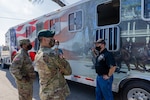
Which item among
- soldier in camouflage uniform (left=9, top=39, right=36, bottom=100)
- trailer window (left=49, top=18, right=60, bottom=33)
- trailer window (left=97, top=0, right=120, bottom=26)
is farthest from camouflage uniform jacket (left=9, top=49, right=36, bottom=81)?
trailer window (left=49, top=18, right=60, bottom=33)

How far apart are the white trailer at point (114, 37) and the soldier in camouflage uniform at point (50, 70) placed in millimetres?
1955

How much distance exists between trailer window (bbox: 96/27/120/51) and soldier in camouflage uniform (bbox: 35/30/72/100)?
2.10m

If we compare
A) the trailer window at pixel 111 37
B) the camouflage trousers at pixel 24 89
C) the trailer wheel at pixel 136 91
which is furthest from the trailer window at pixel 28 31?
the trailer wheel at pixel 136 91

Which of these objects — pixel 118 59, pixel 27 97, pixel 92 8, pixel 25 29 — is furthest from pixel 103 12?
pixel 25 29

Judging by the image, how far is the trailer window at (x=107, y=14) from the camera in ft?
17.2

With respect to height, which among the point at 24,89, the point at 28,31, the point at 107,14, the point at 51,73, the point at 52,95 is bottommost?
the point at 24,89

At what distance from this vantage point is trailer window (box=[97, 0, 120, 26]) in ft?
17.2

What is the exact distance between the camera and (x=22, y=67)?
4.04 m

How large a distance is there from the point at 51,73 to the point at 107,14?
3.57 m

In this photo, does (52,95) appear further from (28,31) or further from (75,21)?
(28,31)

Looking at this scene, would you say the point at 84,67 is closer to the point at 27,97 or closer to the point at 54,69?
the point at 27,97

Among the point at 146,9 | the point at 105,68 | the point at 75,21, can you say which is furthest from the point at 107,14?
the point at 105,68

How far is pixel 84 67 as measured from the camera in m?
5.78

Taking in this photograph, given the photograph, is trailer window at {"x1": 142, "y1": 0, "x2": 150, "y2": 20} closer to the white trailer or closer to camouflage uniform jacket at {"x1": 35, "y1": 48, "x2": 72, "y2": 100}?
the white trailer
